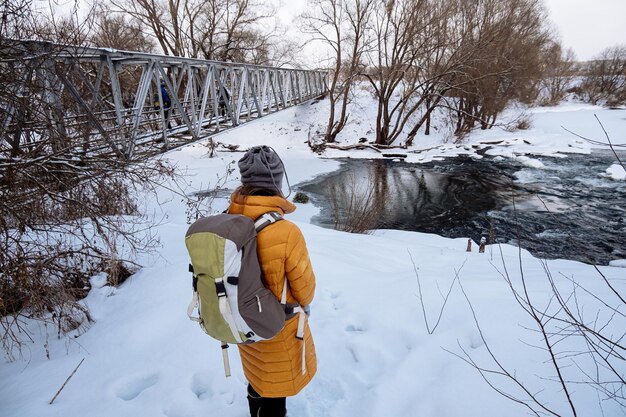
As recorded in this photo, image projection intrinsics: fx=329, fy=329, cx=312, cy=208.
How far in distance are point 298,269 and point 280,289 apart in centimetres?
14

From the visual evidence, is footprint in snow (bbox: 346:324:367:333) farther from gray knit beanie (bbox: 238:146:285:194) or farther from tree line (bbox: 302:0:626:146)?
tree line (bbox: 302:0:626:146)

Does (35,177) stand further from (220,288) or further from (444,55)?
(444,55)

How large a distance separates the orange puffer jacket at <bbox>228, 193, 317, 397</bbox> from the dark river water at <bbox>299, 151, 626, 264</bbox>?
541cm

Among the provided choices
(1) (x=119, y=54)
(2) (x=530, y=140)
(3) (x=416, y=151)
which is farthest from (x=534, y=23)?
(1) (x=119, y=54)

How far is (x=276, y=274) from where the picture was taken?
5.42ft

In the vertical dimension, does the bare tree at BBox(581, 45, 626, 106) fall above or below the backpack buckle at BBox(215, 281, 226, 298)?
above

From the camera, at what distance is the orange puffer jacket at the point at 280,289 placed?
1626 millimetres

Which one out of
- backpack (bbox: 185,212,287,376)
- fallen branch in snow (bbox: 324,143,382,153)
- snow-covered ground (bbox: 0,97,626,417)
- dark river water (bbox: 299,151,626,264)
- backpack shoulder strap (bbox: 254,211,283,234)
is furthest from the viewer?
fallen branch in snow (bbox: 324,143,382,153)

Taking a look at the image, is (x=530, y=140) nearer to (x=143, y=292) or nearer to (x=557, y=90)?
(x=143, y=292)

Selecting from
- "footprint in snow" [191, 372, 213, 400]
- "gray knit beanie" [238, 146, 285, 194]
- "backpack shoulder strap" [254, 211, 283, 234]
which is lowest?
"footprint in snow" [191, 372, 213, 400]

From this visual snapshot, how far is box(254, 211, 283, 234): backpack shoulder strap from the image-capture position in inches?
63.0

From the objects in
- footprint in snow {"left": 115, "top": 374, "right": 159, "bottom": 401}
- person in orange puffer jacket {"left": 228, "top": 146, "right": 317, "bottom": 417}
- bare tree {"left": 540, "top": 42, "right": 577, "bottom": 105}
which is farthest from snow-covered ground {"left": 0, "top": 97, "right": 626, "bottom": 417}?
bare tree {"left": 540, "top": 42, "right": 577, "bottom": 105}

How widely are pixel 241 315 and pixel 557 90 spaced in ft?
164

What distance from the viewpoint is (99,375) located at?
109 inches
